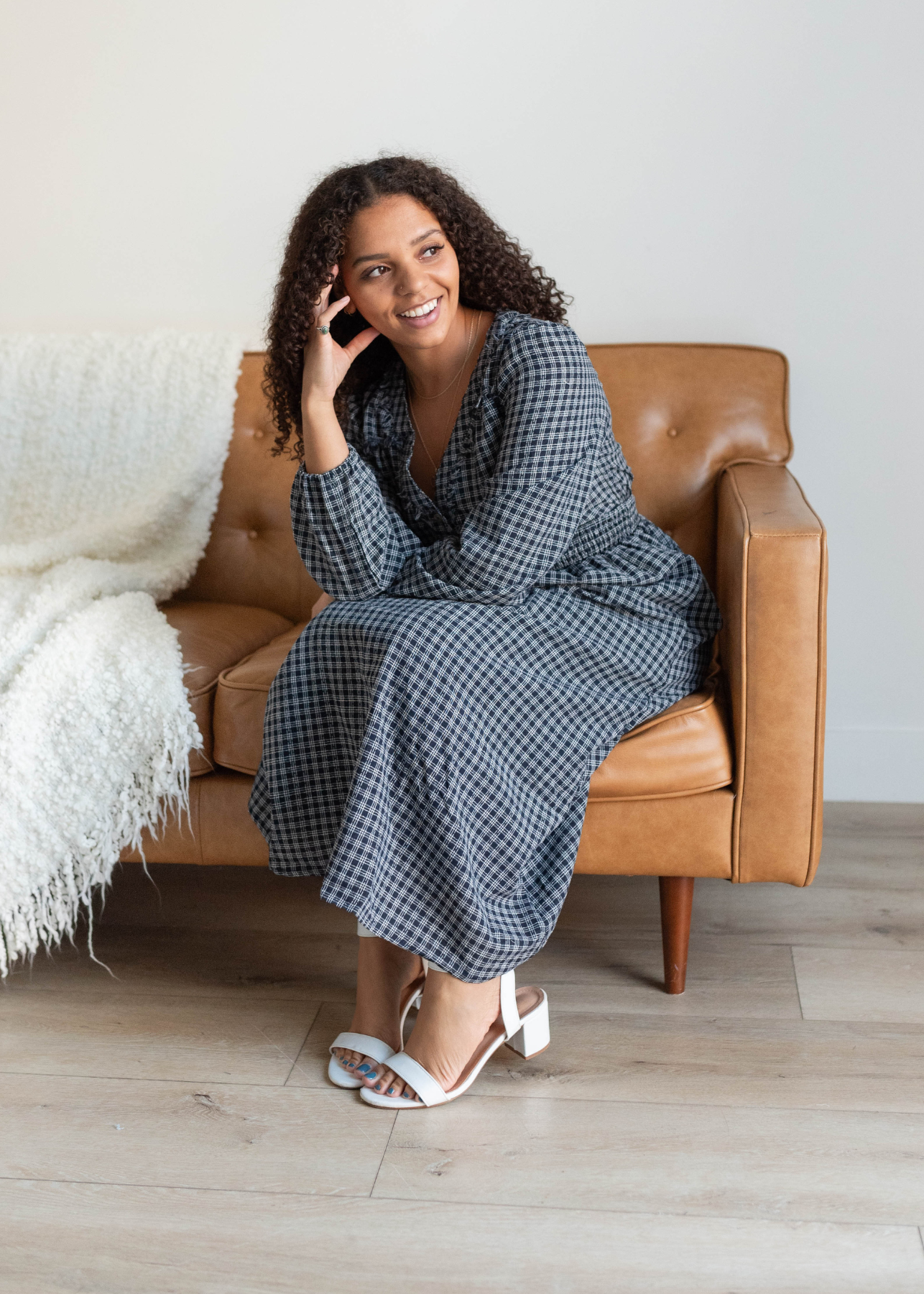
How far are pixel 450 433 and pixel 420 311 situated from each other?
17 cm

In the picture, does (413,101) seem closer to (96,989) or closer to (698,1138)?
(96,989)

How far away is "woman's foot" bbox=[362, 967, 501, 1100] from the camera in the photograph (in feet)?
4.13

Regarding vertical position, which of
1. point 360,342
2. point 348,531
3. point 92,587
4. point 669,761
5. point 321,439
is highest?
point 360,342

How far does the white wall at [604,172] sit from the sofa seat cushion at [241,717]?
982 millimetres

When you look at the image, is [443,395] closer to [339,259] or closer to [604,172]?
[339,259]

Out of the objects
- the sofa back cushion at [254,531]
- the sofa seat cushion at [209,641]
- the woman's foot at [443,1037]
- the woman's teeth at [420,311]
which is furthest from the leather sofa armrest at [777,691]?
the sofa back cushion at [254,531]

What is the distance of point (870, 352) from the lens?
2.01 m

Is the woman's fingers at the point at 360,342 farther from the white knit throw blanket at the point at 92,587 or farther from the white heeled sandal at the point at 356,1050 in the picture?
the white heeled sandal at the point at 356,1050

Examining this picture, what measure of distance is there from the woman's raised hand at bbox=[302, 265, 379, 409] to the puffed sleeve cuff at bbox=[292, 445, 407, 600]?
81mm

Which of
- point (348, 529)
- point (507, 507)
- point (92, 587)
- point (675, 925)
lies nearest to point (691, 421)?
point (507, 507)

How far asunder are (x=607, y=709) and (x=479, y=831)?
0.23 metres

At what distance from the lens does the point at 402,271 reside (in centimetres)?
140

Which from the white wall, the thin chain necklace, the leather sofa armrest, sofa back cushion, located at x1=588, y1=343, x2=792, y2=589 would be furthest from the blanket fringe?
the white wall

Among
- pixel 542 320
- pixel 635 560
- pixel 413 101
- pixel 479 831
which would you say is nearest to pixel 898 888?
pixel 635 560
